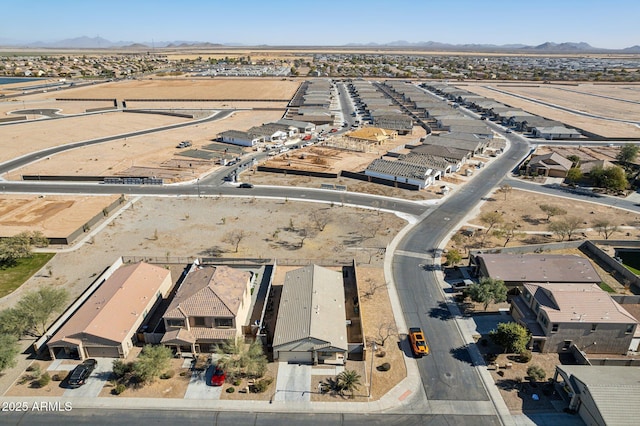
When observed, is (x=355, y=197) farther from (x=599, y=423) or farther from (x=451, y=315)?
(x=599, y=423)

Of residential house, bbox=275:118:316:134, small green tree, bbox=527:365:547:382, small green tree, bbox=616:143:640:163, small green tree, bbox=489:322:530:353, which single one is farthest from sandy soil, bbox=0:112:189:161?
small green tree, bbox=616:143:640:163

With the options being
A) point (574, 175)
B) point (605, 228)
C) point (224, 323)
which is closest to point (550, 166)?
point (574, 175)

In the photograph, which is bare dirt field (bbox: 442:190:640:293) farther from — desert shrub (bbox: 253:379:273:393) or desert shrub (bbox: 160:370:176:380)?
desert shrub (bbox: 160:370:176:380)

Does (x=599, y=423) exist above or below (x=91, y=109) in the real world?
below

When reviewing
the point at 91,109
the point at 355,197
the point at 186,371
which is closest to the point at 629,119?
the point at 355,197

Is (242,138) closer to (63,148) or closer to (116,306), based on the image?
(63,148)
